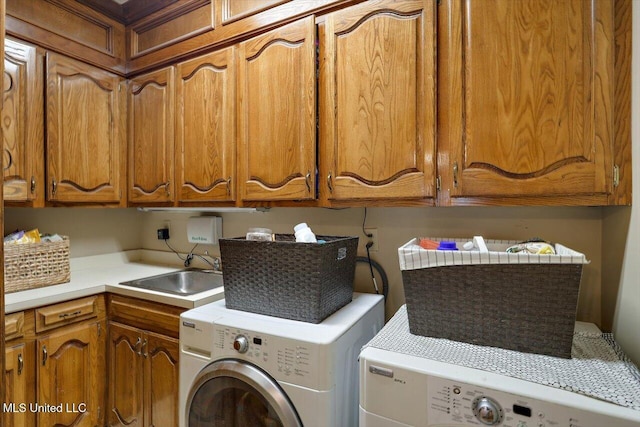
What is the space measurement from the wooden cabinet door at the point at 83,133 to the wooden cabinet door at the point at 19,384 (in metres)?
0.78

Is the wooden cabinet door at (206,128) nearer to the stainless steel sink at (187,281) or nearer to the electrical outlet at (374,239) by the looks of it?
the stainless steel sink at (187,281)

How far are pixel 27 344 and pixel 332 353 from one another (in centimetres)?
148

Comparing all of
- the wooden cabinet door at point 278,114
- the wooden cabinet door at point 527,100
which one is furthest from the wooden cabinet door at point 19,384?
the wooden cabinet door at point 527,100

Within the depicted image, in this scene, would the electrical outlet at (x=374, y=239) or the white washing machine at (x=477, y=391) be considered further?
the electrical outlet at (x=374, y=239)

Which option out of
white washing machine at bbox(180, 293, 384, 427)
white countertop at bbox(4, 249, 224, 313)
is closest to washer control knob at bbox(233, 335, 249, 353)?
white washing machine at bbox(180, 293, 384, 427)

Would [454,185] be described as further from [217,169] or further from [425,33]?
[217,169]

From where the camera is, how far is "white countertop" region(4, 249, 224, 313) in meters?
1.52

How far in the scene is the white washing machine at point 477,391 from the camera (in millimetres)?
723

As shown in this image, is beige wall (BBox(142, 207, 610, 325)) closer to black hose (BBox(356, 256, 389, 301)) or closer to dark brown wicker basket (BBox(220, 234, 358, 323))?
black hose (BBox(356, 256, 389, 301))

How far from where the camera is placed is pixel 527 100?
1.08 m

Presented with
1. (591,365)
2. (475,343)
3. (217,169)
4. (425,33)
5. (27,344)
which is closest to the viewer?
(591,365)

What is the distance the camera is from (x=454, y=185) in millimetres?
1196

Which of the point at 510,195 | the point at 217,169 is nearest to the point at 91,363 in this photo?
the point at 217,169

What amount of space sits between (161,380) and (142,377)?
0.48 ft
